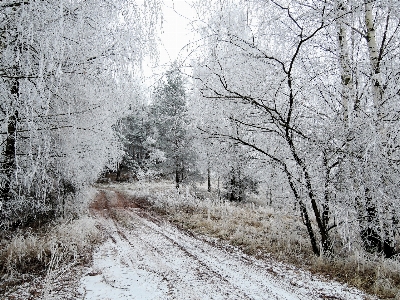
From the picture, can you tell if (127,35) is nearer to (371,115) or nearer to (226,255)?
(371,115)

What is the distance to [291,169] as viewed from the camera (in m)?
5.84

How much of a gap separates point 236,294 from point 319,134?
10.5 ft

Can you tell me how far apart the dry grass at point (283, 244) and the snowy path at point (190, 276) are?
42 cm

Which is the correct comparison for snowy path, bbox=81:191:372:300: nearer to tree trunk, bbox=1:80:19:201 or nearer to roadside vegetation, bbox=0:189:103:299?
roadside vegetation, bbox=0:189:103:299

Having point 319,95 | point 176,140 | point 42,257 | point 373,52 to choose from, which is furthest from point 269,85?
point 176,140

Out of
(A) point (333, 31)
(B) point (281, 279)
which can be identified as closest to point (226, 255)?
(B) point (281, 279)

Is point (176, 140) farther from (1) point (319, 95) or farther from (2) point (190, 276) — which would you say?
(2) point (190, 276)

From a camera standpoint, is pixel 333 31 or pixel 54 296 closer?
pixel 54 296

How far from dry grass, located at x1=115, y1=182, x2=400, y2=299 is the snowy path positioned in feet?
1.37

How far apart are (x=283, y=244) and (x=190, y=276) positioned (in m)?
3.02

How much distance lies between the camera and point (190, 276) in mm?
5336

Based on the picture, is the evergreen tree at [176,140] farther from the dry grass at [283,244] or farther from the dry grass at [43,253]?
the dry grass at [43,253]

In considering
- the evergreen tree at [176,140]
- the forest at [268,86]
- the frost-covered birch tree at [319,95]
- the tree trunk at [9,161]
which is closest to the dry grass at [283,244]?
the forest at [268,86]

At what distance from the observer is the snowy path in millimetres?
4613
